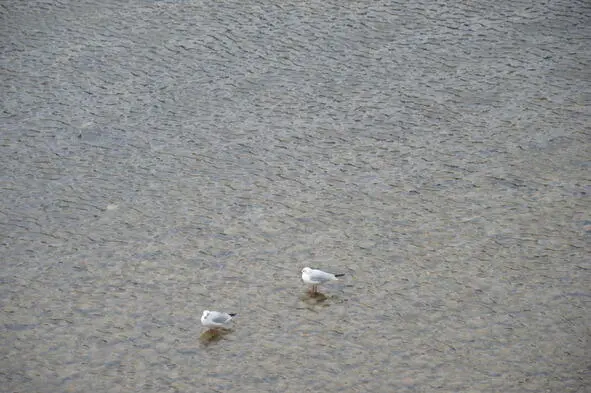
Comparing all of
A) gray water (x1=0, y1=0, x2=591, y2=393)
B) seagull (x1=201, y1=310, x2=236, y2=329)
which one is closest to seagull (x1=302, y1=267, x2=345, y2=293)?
gray water (x1=0, y1=0, x2=591, y2=393)

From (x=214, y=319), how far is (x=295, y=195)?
1.85 meters

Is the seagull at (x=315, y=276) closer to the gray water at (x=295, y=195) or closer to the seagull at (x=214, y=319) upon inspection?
the gray water at (x=295, y=195)

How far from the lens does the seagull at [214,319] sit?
20.0 feet

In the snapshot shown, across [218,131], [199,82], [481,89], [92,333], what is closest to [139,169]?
[218,131]

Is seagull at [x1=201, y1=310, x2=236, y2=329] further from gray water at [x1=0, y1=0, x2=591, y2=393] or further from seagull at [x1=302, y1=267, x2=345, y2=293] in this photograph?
seagull at [x1=302, y1=267, x2=345, y2=293]

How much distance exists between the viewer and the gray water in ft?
19.7

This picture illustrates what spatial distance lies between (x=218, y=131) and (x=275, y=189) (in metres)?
1.10

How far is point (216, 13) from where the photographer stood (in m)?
10.3

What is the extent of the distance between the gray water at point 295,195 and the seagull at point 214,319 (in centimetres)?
13

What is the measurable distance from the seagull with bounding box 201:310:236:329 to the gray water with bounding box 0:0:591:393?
13 cm

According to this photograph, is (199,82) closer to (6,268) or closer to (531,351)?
(6,268)

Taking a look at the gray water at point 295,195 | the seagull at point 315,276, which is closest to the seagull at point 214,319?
the gray water at point 295,195

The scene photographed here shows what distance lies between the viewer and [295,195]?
7605mm

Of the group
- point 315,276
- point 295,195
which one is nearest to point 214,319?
point 315,276
